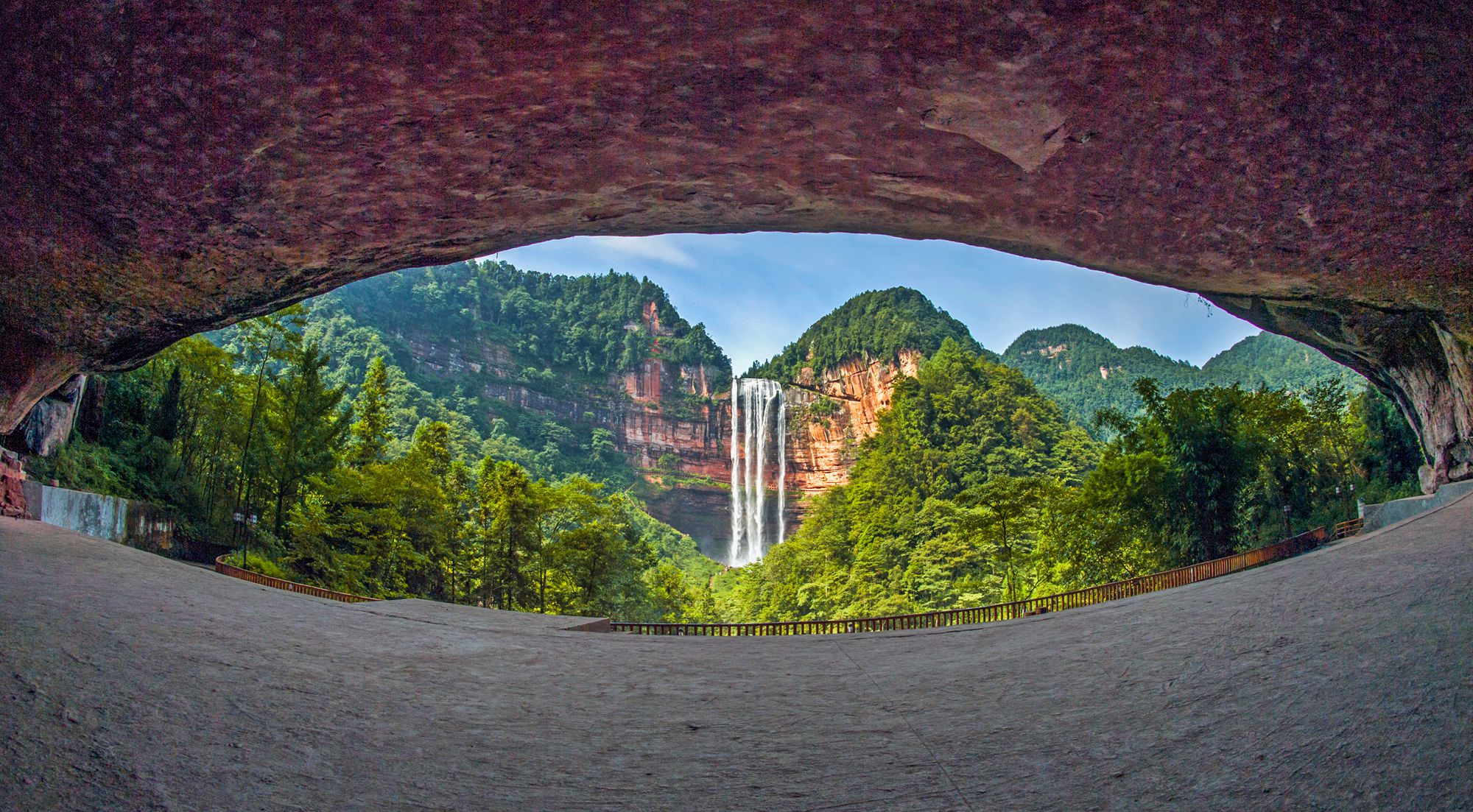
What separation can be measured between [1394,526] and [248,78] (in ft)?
32.0

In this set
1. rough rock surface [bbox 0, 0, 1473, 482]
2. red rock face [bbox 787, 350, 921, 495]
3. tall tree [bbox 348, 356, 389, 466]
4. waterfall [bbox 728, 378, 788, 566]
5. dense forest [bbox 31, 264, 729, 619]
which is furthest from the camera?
waterfall [bbox 728, 378, 788, 566]

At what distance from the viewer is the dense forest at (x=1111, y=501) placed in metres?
20.1

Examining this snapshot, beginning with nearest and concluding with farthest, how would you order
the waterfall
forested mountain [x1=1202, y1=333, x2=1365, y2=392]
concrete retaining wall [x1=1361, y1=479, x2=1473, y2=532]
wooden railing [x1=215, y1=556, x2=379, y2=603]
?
1. concrete retaining wall [x1=1361, y1=479, x2=1473, y2=532]
2. wooden railing [x1=215, y1=556, x2=379, y2=603]
3. forested mountain [x1=1202, y1=333, x2=1365, y2=392]
4. the waterfall

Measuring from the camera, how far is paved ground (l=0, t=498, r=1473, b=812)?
222 cm

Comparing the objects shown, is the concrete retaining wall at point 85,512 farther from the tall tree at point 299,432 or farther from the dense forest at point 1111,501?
the dense forest at point 1111,501

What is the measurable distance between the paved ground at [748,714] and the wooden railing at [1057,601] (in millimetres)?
4296

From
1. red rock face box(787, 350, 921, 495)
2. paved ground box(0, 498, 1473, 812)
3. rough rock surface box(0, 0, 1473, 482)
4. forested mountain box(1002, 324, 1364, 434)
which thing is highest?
forested mountain box(1002, 324, 1364, 434)

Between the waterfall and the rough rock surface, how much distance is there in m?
59.4

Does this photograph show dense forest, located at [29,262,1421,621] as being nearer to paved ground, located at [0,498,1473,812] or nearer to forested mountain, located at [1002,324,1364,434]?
paved ground, located at [0,498,1473,812]

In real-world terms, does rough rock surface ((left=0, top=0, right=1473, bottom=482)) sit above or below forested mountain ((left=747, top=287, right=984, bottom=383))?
below

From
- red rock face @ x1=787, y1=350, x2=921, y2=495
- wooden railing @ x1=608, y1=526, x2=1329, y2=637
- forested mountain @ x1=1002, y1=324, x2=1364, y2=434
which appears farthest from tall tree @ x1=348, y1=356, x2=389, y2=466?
forested mountain @ x1=1002, y1=324, x2=1364, y2=434

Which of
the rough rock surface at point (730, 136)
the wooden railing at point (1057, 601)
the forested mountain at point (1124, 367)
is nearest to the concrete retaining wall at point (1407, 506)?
the wooden railing at point (1057, 601)

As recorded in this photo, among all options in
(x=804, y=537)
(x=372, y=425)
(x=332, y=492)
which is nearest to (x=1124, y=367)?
(x=804, y=537)

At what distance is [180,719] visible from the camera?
2639 mm
